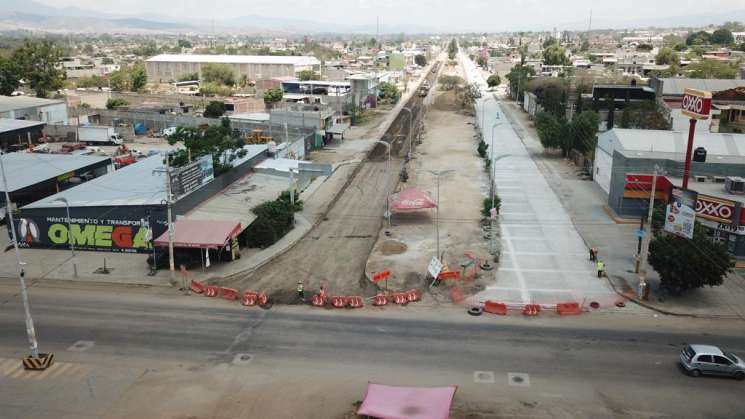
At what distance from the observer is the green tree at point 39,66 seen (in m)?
109

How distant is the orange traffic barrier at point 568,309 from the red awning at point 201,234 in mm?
18463

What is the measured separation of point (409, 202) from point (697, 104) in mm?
20266

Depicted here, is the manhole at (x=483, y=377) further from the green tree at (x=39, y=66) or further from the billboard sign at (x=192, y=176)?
the green tree at (x=39, y=66)

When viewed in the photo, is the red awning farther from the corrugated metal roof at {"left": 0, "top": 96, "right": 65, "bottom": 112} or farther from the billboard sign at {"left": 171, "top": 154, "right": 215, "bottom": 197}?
the corrugated metal roof at {"left": 0, "top": 96, "right": 65, "bottom": 112}

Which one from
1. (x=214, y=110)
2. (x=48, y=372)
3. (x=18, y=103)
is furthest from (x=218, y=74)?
(x=48, y=372)

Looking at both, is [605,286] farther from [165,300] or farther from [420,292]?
[165,300]

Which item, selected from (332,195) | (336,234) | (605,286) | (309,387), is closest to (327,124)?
(332,195)

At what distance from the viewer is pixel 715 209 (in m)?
37.1

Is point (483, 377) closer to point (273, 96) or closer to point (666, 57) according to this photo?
point (273, 96)

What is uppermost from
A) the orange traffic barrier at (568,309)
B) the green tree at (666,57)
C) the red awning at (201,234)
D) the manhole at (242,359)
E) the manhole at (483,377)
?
the green tree at (666,57)

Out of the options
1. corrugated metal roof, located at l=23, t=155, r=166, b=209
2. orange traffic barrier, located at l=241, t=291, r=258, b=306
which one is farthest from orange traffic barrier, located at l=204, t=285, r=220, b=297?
corrugated metal roof, located at l=23, t=155, r=166, b=209

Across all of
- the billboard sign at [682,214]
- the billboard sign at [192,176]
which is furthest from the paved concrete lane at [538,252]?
the billboard sign at [192,176]

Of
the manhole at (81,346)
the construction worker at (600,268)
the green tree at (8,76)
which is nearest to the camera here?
the manhole at (81,346)

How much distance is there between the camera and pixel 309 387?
22969 millimetres
